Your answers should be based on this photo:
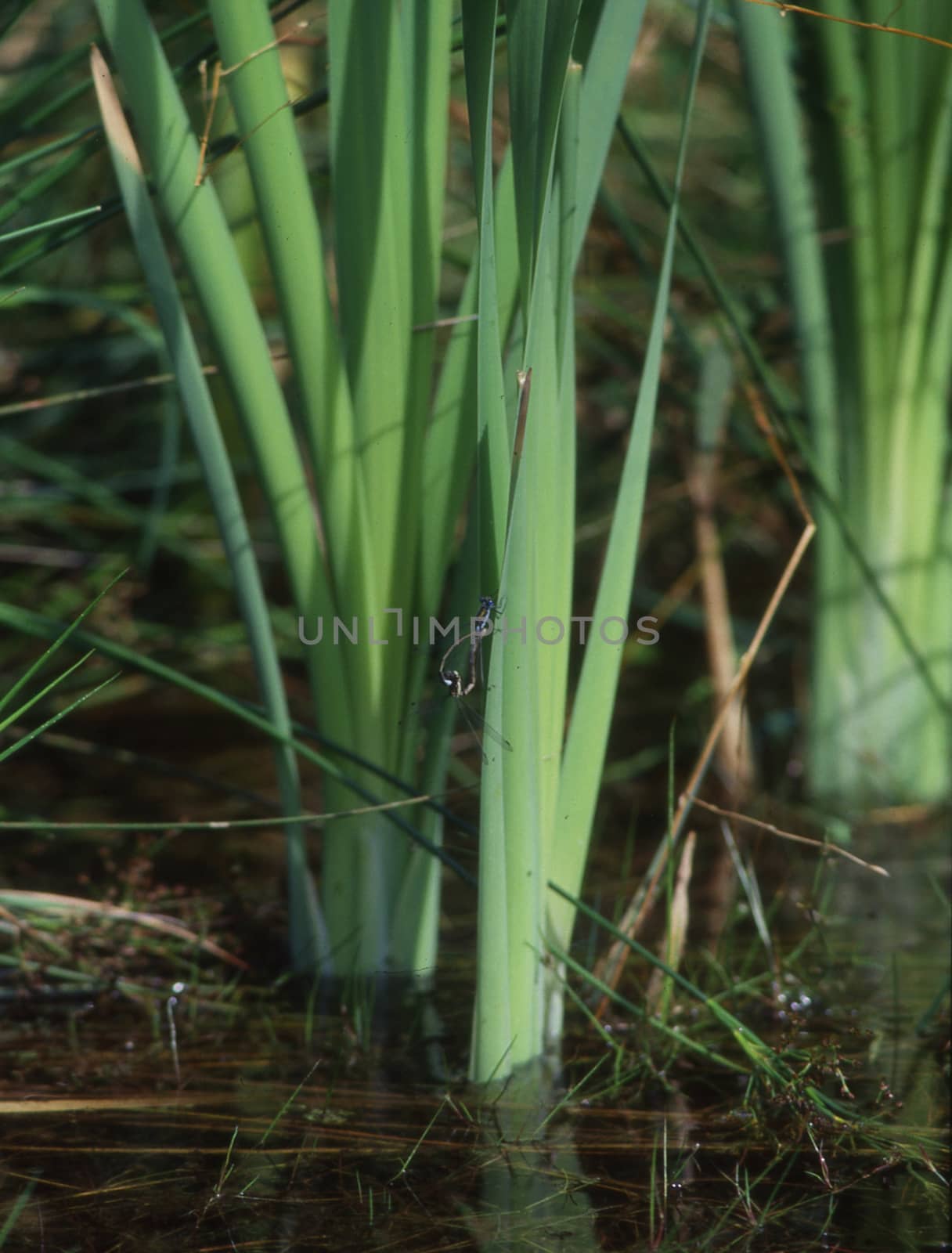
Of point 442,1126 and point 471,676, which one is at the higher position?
point 471,676

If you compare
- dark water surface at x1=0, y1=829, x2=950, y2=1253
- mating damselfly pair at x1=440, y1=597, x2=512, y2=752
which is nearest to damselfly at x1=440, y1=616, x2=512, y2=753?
mating damselfly pair at x1=440, y1=597, x2=512, y2=752

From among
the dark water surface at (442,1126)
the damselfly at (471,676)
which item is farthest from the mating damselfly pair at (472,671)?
the dark water surface at (442,1126)

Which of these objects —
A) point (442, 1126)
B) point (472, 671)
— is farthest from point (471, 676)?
point (442, 1126)

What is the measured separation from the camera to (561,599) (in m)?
0.84

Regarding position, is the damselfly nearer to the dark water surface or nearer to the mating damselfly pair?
the mating damselfly pair

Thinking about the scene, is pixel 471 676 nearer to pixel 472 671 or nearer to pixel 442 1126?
pixel 472 671

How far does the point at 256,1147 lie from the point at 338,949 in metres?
0.22

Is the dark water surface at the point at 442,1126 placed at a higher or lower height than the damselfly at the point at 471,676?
lower

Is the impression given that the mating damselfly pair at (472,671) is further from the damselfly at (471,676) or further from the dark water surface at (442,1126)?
the dark water surface at (442,1126)

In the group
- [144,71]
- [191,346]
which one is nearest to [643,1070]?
[191,346]

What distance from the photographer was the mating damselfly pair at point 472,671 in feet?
2.50

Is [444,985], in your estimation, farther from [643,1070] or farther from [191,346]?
[191,346]

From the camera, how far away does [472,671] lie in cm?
85

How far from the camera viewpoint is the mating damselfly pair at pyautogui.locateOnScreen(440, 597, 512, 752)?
0.76 metres
